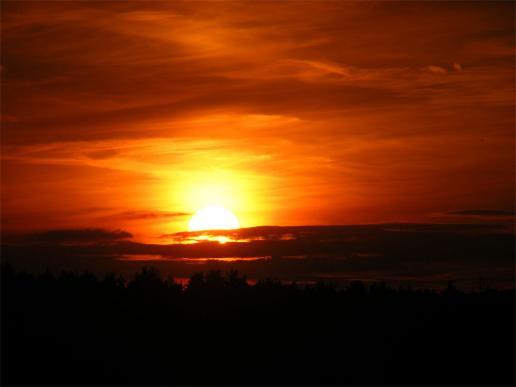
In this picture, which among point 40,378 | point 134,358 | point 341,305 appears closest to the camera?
point 40,378

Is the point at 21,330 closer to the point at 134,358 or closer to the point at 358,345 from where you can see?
the point at 134,358

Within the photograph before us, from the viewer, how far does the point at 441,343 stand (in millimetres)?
68812

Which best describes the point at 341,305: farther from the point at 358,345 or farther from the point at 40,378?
the point at 40,378

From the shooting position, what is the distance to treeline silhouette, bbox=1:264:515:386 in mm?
60656

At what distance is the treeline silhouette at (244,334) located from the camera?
60656 millimetres

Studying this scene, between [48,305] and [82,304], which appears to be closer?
[48,305]

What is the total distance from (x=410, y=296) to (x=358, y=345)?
19729 mm

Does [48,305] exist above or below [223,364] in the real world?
above

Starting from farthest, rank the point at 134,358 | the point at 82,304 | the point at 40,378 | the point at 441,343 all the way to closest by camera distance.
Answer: the point at 82,304 < the point at 441,343 < the point at 134,358 < the point at 40,378

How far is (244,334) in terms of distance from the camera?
247 ft

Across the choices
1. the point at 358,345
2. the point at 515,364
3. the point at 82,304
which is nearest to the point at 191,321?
the point at 82,304

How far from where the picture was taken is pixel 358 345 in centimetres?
7119

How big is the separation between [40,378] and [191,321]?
79.2ft

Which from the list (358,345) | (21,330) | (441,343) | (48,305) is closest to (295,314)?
(358,345)
